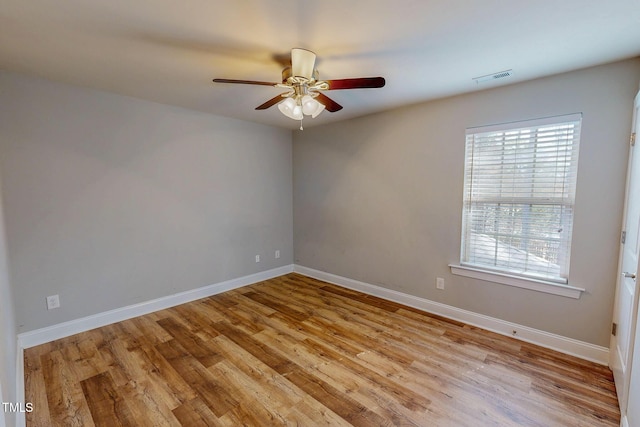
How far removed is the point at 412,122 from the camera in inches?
125

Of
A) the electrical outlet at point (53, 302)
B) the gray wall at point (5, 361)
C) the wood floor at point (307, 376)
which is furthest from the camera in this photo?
the electrical outlet at point (53, 302)

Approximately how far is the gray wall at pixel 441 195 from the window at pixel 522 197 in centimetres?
8

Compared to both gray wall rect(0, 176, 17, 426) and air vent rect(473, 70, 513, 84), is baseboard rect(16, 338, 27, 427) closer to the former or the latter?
gray wall rect(0, 176, 17, 426)

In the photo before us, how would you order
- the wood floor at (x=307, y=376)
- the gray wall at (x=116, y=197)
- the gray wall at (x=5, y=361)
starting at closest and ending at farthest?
the gray wall at (x=5, y=361) < the wood floor at (x=307, y=376) < the gray wall at (x=116, y=197)

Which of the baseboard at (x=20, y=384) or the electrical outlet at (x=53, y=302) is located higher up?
the electrical outlet at (x=53, y=302)

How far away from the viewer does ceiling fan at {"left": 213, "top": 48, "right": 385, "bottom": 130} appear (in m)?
1.84

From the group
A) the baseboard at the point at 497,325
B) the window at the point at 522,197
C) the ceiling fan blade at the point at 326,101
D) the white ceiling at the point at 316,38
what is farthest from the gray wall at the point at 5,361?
the window at the point at 522,197

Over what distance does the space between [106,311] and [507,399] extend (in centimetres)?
366

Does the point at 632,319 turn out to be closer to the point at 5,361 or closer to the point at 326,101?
the point at 326,101

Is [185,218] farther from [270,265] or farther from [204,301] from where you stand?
[270,265]

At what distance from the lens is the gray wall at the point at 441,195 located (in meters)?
2.16

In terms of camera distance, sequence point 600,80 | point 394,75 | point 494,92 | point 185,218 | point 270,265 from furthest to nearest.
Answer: point 270,265 < point 185,218 < point 494,92 < point 394,75 < point 600,80

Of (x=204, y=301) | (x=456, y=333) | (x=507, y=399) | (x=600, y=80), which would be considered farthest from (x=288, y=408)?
(x=600, y=80)

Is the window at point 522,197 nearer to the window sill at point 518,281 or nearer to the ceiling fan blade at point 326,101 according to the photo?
the window sill at point 518,281
